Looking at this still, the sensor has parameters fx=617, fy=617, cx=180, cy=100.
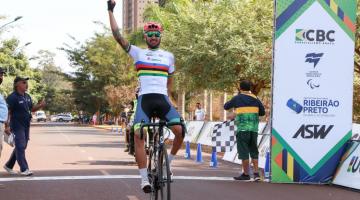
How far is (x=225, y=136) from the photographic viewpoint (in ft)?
50.7

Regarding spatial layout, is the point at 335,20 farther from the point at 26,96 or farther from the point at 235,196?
the point at 26,96

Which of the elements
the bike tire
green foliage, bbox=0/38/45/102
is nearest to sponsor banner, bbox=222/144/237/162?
the bike tire

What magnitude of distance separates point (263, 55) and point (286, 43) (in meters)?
15.6

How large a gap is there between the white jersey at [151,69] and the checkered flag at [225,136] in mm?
7991

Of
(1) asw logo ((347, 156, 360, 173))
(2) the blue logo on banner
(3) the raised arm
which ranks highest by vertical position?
(3) the raised arm

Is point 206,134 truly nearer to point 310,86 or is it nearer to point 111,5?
point 310,86

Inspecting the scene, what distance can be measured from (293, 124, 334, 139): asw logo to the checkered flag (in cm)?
381

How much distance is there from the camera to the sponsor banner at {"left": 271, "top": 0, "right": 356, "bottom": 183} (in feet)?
37.6

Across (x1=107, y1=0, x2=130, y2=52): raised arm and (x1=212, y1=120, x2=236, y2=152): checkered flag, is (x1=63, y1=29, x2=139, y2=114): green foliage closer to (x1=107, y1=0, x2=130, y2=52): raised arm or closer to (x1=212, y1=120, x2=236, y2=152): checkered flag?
(x1=212, y1=120, x2=236, y2=152): checkered flag

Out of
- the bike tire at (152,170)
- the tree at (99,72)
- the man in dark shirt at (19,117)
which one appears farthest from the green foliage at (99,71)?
the bike tire at (152,170)

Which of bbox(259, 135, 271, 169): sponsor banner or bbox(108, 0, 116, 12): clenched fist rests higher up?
bbox(108, 0, 116, 12): clenched fist

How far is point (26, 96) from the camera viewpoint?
40.1 ft

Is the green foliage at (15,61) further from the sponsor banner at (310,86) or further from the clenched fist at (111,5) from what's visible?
the clenched fist at (111,5)

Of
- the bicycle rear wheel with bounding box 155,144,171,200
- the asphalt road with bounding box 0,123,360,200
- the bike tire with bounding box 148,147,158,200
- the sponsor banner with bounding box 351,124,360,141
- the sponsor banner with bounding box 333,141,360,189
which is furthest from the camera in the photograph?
the sponsor banner with bounding box 351,124,360,141
